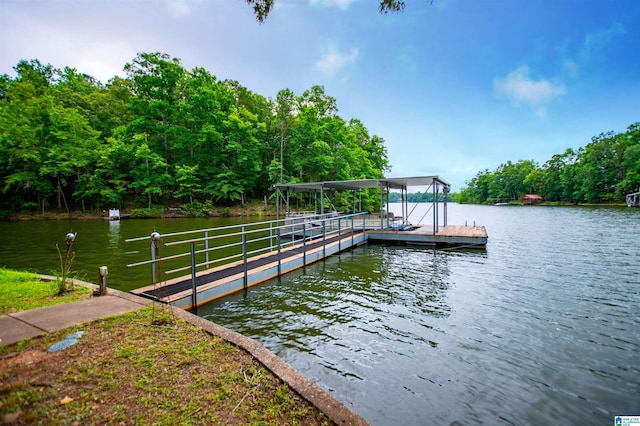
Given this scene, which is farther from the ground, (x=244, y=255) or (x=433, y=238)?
(x=244, y=255)

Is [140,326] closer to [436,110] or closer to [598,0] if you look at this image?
[598,0]

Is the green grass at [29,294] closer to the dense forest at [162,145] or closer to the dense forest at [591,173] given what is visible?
the dense forest at [162,145]

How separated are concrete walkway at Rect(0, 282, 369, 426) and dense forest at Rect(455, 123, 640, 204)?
218 ft

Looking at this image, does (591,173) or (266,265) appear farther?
(591,173)

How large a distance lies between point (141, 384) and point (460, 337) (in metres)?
4.44

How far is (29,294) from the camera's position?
4656 mm

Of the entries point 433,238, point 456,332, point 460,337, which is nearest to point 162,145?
point 433,238

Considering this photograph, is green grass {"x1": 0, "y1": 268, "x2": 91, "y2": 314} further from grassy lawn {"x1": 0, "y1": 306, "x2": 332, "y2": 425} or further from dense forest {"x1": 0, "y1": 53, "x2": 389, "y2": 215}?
dense forest {"x1": 0, "y1": 53, "x2": 389, "y2": 215}

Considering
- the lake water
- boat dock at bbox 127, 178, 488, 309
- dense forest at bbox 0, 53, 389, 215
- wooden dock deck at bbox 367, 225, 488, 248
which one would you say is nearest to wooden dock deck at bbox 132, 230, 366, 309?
boat dock at bbox 127, 178, 488, 309

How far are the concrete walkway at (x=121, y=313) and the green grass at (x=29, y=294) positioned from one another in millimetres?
280

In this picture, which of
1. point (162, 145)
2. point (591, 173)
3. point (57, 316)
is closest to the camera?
point (57, 316)

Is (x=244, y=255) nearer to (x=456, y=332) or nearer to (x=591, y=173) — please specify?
(x=456, y=332)

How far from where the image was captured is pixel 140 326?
351cm

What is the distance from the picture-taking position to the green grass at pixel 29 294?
408 cm
